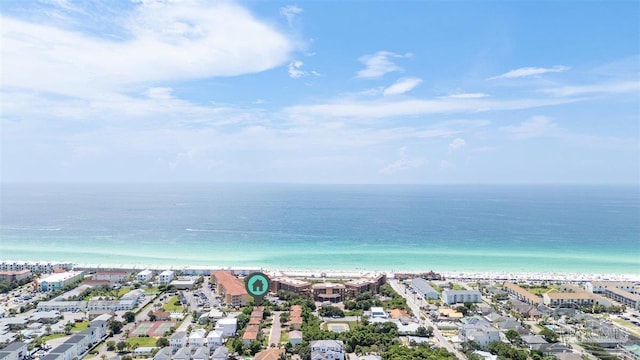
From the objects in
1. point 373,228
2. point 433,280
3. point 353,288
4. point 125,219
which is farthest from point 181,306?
point 125,219

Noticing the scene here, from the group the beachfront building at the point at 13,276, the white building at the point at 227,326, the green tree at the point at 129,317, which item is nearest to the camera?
the white building at the point at 227,326

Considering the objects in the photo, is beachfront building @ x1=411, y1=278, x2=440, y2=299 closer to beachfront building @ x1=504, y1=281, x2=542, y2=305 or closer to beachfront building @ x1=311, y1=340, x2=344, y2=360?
beachfront building @ x1=504, y1=281, x2=542, y2=305

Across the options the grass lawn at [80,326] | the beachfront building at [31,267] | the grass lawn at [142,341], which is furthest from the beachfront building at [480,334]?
the beachfront building at [31,267]

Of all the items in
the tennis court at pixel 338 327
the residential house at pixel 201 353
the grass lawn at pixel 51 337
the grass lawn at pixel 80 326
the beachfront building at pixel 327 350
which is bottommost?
the grass lawn at pixel 51 337

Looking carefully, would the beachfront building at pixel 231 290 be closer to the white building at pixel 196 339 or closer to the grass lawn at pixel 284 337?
the grass lawn at pixel 284 337

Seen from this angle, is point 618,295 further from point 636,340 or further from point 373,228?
point 373,228
